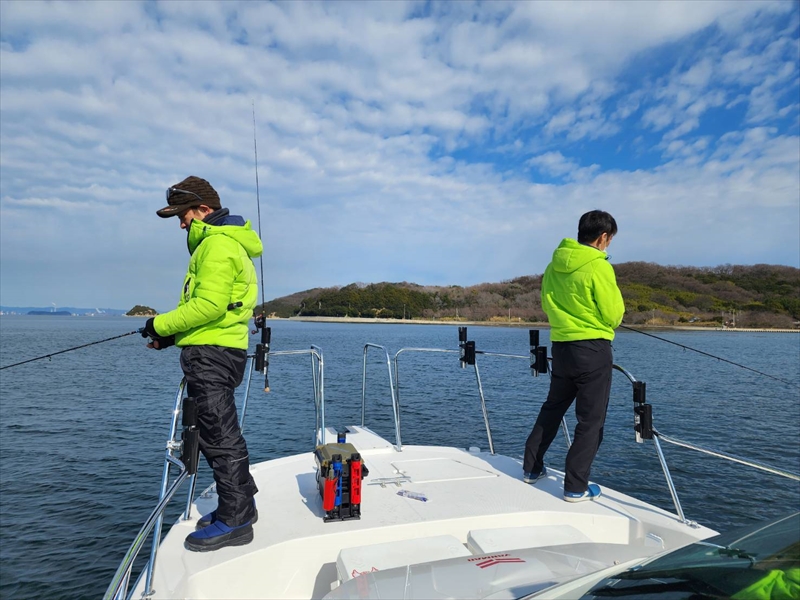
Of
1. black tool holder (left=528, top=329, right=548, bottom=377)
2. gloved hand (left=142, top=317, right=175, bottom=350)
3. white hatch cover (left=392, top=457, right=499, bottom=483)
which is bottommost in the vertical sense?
white hatch cover (left=392, top=457, right=499, bottom=483)

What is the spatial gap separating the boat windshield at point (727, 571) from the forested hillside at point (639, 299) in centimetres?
9288

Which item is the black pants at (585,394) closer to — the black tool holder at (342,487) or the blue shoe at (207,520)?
the black tool holder at (342,487)

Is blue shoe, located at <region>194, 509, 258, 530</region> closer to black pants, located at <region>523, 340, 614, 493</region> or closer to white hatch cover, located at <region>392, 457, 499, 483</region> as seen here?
white hatch cover, located at <region>392, 457, 499, 483</region>

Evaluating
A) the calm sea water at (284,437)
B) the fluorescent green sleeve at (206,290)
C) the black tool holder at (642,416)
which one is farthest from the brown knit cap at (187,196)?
the calm sea water at (284,437)

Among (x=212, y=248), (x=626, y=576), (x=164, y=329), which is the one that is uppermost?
(x=212, y=248)

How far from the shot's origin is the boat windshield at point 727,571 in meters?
1.03

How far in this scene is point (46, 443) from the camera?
9227mm

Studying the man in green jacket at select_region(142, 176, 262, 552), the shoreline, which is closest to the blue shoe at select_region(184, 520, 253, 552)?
the man in green jacket at select_region(142, 176, 262, 552)

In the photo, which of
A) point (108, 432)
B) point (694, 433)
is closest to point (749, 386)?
point (694, 433)

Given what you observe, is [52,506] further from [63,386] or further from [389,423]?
[63,386]

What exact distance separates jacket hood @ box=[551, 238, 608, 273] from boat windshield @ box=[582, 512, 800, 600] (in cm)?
202

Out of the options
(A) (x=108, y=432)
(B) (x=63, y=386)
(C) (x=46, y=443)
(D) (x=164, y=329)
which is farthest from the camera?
(B) (x=63, y=386)

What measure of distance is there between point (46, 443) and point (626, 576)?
35.4 feet

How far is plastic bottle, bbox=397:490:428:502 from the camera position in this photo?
317 centimetres
